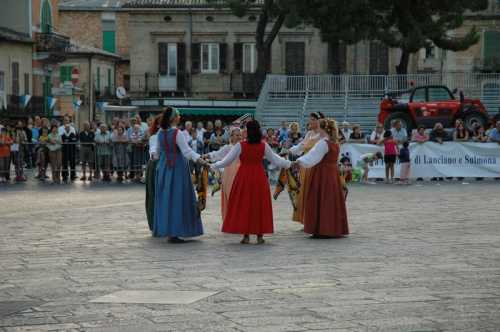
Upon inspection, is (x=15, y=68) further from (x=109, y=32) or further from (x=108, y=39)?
(x=109, y=32)

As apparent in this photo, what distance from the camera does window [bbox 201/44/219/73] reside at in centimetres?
6512

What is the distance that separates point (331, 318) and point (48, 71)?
1958 inches

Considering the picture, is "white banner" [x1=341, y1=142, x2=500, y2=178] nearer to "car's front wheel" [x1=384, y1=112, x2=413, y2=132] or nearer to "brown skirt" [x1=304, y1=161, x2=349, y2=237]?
"car's front wheel" [x1=384, y1=112, x2=413, y2=132]

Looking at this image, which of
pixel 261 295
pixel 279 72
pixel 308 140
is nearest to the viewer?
pixel 261 295

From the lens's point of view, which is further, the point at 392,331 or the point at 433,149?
the point at 433,149

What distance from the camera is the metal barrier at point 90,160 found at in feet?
105

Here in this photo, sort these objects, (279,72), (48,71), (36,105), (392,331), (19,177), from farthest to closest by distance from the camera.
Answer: (279,72) → (48,71) → (36,105) → (19,177) → (392,331)

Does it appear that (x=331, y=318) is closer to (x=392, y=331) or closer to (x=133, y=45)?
(x=392, y=331)

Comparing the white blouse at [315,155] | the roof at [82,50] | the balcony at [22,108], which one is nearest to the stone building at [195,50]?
the roof at [82,50]

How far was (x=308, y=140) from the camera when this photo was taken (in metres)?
18.0

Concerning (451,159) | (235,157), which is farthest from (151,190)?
(451,159)

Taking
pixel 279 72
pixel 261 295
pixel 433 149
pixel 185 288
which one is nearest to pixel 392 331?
pixel 261 295

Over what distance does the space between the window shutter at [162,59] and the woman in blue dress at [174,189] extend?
49144mm

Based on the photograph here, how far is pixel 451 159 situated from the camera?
32.4 metres
